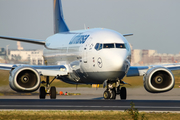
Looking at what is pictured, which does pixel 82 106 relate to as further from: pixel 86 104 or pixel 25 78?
pixel 25 78

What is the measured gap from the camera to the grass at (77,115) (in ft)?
51.9

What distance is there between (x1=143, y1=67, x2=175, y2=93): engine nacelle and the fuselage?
69.9 inches

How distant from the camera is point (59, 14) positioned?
44.0 meters

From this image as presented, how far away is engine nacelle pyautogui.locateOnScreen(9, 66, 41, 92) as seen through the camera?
1038 inches

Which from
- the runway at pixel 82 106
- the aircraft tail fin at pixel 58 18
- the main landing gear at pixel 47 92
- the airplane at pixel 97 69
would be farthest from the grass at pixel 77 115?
the aircraft tail fin at pixel 58 18

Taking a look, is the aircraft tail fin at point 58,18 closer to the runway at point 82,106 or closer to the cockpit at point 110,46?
the cockpit at point 110,46

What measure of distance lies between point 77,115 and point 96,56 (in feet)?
35.2

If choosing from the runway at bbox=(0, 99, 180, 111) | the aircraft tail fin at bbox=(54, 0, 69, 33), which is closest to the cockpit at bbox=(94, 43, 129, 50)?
the runway at bbox=(0, 99, 180, 111)

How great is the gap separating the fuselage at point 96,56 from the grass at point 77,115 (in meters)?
8.86

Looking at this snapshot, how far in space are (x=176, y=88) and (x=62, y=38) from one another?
985 inches

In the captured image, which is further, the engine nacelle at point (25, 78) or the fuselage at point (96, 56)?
the engine nacelle at point (25, 78)

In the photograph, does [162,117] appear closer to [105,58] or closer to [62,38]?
[105,58]

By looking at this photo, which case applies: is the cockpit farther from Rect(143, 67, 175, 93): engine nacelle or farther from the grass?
the grass

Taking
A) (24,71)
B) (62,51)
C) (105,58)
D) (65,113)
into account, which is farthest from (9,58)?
(65,113)
